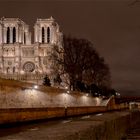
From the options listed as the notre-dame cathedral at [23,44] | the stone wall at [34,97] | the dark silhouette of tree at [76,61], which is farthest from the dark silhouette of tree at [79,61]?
the notre-dame cathedral at [23,44]

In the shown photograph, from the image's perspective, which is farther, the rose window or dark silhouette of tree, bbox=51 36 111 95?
the rose window

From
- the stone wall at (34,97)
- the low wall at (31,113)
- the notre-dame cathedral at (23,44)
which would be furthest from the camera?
the notre-dame cathedral at (23,44)

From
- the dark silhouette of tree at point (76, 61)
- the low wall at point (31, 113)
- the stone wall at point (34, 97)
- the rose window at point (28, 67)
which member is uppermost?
the rose window at point (28, 67)

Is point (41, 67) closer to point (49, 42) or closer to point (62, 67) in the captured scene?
point (49, 42)

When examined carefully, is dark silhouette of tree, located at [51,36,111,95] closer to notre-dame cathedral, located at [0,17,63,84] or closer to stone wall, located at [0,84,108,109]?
stone wall, located at [0,84,108,109]

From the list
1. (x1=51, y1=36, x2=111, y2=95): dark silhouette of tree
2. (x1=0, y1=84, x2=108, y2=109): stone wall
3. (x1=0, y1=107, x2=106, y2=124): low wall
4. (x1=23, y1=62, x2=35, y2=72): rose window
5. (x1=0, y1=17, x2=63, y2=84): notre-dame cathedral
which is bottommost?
(x1=0, y1=107, x2=106, y2=124): low wall

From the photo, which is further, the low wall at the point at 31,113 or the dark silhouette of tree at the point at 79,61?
the dark silhouette of tree at the point at 79,61

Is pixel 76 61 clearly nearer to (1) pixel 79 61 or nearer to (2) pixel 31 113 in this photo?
(1) pixel 79 61

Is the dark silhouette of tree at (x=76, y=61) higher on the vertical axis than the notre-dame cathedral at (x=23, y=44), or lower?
lower

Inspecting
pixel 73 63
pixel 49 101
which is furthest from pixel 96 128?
pixel 73 63

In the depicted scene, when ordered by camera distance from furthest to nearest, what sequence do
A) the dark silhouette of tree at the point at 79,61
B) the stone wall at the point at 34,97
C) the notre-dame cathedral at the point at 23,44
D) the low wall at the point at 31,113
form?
the notre-dame cathedral at the point at 23,44
the dark silhouette of tree at the point at 79,61
the stone wall at the point at 34,97
the low wall at the point at 31,113

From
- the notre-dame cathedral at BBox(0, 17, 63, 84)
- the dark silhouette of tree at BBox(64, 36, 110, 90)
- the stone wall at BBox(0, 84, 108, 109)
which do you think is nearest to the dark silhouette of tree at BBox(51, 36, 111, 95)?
the dark silhouette of tree at BBox(64, 36, 110, 90)

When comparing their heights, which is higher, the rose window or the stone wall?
the rose window

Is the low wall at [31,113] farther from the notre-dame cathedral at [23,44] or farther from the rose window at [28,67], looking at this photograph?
the notre-dame cathedral at [23,44]
